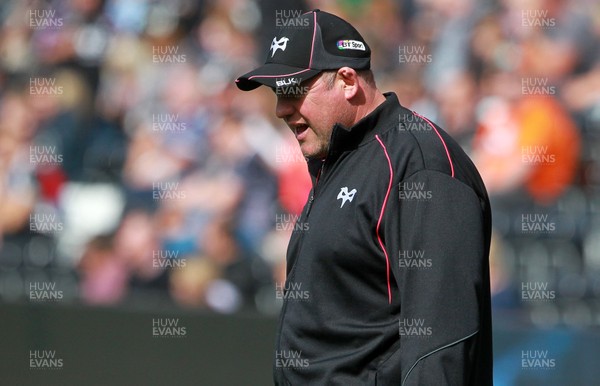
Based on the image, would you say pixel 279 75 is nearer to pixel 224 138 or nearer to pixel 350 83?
pixel 350 83

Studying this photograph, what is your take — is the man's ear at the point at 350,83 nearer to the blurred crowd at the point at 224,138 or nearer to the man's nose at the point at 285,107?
the man's nose at the point at 285,107

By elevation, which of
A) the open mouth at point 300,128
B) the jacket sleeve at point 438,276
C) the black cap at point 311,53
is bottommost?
the jacket sleeve at point 438,276

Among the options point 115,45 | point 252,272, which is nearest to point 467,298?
point 252,272

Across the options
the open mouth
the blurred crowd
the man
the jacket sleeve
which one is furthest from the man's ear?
the blurred crowd

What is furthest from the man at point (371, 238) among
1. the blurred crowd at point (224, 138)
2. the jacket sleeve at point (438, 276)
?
the blurred crowd at point (224, 138)

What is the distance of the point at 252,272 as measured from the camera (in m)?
5.90

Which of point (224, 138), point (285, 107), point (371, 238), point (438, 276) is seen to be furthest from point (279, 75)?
point (224, 138)

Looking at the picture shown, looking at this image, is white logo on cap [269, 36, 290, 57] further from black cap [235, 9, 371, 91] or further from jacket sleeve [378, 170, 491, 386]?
jacket sleeve [378, 170, 491, 386]

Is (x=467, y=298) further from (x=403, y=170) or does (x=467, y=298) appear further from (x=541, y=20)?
(x=541, y=20)

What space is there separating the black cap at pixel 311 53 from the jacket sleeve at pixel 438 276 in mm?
446

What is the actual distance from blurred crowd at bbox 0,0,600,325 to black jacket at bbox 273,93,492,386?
283 centimetres

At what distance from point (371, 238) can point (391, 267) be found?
0.28 ft

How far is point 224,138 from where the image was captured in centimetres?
604

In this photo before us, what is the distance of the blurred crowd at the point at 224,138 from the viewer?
5.28 meters
